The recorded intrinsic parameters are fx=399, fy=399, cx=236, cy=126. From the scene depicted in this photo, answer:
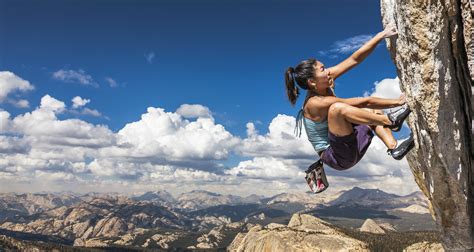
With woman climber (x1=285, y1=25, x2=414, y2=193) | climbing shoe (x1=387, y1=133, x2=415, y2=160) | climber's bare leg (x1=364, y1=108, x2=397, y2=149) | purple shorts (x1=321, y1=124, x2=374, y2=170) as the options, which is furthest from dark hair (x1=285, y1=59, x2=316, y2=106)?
climbing shoe (x1=387, y1=133, x2=415, y2=160)

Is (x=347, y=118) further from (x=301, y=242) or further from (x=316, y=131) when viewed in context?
(x=301, y=242)

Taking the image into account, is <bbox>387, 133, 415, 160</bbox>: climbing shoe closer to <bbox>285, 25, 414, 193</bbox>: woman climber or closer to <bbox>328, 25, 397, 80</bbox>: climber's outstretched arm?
<bbox>285, 25, 414, 193</bbox>: woman climber

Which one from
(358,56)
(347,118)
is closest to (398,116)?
(347,118)

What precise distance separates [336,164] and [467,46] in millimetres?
3845

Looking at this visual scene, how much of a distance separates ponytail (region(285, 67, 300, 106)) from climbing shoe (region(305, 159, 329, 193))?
2.16 meters

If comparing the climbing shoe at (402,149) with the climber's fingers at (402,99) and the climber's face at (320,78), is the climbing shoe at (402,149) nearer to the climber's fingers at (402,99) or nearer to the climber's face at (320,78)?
the climber's fingers at (402,99)

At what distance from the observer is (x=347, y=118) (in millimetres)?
8250

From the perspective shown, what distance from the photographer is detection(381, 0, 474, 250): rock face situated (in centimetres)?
735

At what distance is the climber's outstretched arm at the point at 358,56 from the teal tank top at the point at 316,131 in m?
1.16

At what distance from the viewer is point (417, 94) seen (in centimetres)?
773

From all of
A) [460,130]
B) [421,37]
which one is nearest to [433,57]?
[421,37]

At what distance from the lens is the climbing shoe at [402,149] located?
863 centimetres

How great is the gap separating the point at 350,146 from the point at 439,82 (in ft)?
7.73

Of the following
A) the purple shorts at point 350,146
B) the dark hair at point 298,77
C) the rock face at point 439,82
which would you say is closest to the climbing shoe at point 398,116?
the rock face at point 439,82
